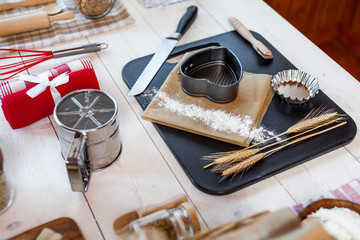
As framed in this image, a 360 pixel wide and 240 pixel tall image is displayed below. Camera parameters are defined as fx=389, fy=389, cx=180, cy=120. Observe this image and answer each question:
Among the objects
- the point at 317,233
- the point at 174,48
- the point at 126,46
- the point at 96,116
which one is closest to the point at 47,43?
the point at 126,46

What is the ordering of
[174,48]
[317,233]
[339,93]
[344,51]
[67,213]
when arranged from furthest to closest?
[344,51], [174,48], [339,93], [67,213], [317,233]

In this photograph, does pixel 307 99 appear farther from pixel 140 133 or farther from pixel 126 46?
pixel 126 46

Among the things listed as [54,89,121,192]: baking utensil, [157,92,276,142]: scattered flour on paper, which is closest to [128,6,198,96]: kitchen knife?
[157,92,276,142]: scattered flour on paper

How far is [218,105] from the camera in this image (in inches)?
38.9

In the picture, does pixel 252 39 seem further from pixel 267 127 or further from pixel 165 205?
pixel 165 205

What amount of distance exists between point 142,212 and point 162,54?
0.56 metres

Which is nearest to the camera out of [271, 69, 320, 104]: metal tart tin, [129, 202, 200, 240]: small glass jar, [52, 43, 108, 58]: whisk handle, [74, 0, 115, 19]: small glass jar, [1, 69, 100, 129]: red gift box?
[129, 202, 200, 240]: small glass jar

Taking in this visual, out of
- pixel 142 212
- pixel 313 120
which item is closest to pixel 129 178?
pixel 142 212

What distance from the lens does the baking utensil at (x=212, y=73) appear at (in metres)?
0.97

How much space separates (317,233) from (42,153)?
2.12 feet

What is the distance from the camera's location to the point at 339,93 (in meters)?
1.09

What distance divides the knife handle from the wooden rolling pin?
357 millimetres

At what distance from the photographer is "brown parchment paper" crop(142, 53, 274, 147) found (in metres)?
0.93

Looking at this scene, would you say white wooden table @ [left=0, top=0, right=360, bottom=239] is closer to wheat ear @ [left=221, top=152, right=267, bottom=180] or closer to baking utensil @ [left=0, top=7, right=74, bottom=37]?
wheat ear @ [left=221, top=152, right=267, bottom=180]
